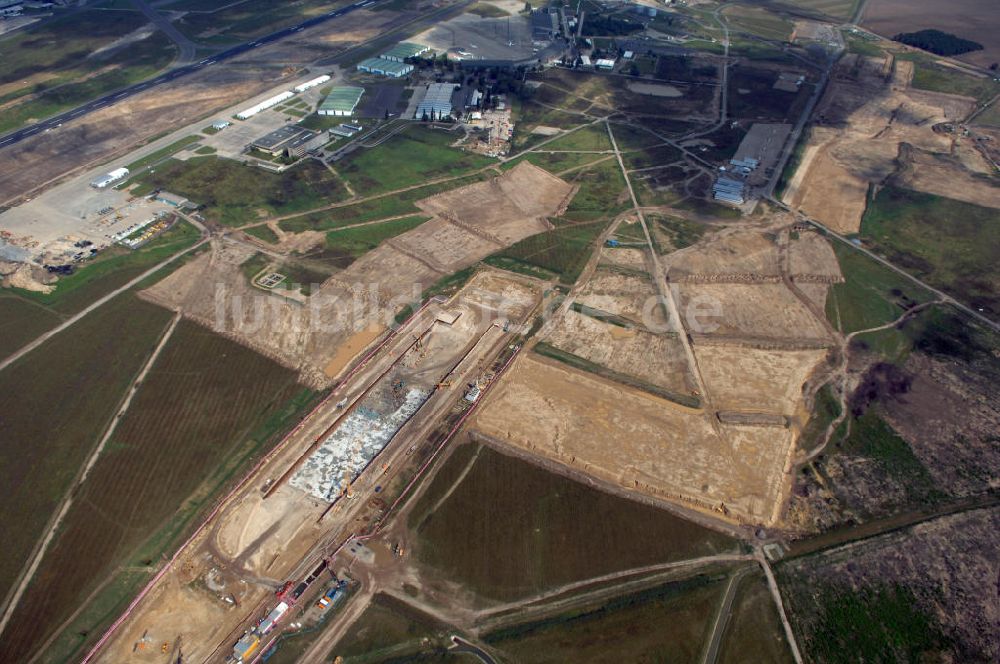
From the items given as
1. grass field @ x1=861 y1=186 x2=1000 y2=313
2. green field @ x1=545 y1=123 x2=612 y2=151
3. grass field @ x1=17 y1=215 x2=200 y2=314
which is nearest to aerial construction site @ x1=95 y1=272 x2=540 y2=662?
grass field @ x1=17 y1=215 x2=200 y2=314

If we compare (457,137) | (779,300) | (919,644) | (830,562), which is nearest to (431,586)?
(830,562)

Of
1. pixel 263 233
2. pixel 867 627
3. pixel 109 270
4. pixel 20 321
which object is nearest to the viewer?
pixel 867 627

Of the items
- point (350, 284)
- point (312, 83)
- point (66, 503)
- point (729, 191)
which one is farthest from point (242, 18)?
point (66, 503)

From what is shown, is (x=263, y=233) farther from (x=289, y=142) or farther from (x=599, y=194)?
(x=599, y=194)

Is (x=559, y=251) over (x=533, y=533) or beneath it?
over

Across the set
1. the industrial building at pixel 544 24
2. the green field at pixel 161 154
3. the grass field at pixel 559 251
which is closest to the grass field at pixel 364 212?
the grass field at pixel 559 251

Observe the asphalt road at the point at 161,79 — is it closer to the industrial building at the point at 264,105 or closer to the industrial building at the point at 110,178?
the industrial building at the point at 110,178

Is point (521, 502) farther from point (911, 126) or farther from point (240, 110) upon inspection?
point (911, 126)
